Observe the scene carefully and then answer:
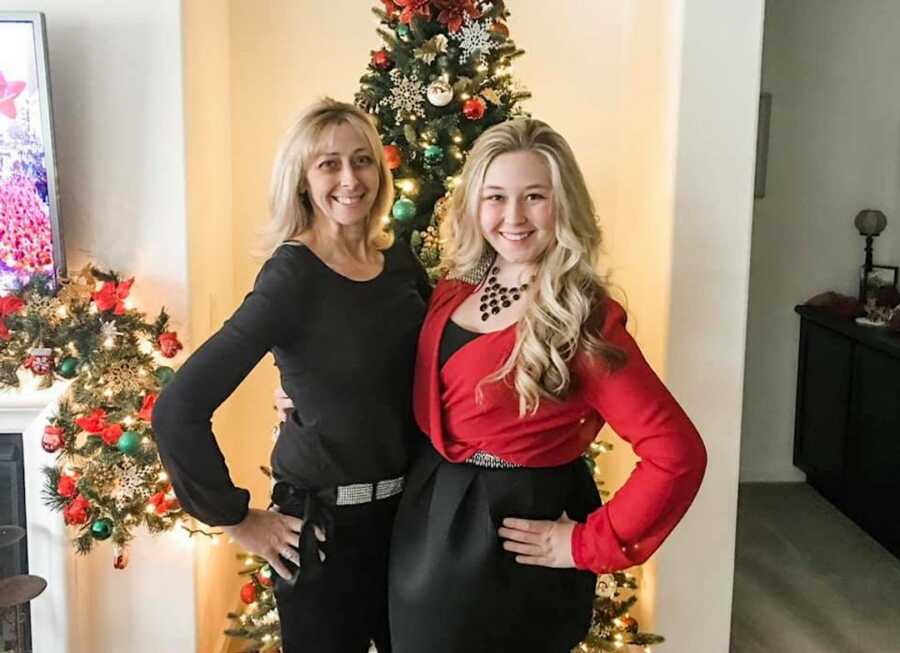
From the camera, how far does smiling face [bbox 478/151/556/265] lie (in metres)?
1.57

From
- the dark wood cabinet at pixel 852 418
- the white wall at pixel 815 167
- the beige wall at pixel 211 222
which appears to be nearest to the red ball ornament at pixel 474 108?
the beige wall at pixel 211 222

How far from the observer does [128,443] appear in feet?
7.30

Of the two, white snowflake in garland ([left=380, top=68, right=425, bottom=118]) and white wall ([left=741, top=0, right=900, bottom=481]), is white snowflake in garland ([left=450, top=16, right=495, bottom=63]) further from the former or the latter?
white wall ([left=741, top=0, right=900, bottom=481])

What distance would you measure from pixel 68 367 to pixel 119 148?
0.58 metres

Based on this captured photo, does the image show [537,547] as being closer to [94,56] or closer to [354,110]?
[354,110]

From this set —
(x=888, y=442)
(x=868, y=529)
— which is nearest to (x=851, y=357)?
(x=888, y=442)

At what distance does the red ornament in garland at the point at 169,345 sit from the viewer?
231cm

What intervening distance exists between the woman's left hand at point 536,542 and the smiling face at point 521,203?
1.50ft

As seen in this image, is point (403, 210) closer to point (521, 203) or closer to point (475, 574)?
point (521, 203)

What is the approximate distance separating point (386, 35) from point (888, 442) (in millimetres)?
2683

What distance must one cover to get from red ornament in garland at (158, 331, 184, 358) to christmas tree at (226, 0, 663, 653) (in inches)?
23.2

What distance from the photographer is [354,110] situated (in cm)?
174

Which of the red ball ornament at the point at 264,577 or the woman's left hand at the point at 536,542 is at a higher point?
the woman's left hand at the point at 536,542

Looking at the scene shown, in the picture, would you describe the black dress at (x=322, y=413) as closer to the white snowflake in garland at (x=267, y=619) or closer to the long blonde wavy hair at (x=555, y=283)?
the long blonde wavy hair at (x=555, y=283)
